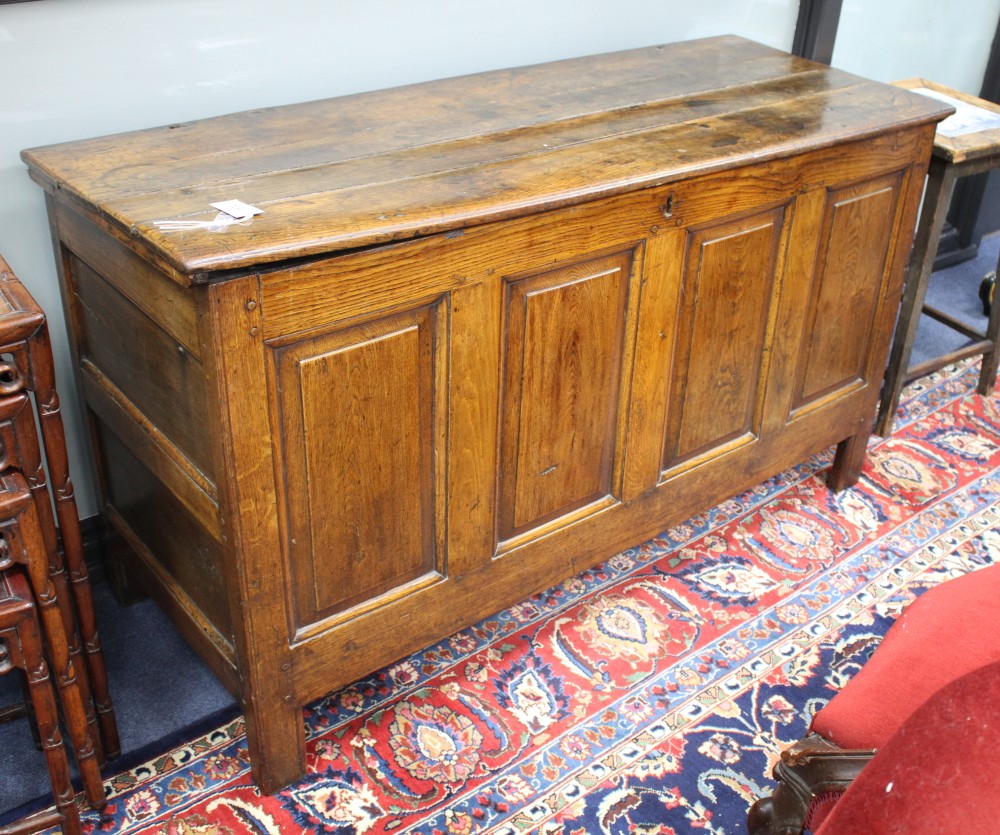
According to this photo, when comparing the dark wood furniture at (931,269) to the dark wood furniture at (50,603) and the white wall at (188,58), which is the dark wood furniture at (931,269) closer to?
the white wall at (188,58)

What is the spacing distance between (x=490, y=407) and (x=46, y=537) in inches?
30.7

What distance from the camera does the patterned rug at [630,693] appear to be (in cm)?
203

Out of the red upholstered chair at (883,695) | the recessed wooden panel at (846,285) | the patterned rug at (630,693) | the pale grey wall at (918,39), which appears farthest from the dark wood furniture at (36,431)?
the pale grey wall at (918,39)

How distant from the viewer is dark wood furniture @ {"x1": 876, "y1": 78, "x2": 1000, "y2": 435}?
9.30 feet

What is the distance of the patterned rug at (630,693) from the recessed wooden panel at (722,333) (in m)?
0.37

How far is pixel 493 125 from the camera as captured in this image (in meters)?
2.18

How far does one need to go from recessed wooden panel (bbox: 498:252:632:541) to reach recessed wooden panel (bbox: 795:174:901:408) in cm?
62

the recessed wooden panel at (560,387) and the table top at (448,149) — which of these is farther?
the recessed wooden panel at (560,387)

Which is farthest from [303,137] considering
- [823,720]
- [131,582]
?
[823,720]

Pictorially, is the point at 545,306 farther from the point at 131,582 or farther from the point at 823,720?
the point at 131,582

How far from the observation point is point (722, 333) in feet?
7.70

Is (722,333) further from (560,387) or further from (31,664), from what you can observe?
(31,664)

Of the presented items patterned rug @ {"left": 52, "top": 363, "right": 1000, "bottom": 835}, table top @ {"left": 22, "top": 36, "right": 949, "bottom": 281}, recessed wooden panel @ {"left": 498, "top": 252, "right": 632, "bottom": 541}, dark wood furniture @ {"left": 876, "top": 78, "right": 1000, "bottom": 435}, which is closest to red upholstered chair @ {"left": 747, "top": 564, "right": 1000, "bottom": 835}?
patterned rug @ {"left": 52, "top": 363, "right": 1000, "bottom": 835}

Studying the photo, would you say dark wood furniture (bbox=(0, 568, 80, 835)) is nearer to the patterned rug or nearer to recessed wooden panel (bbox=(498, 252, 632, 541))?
the patterned rug
